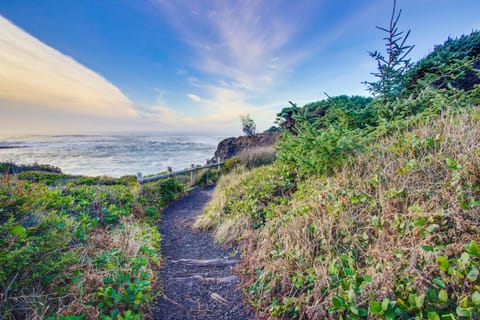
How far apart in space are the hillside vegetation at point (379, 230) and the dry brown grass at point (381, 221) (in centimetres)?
1

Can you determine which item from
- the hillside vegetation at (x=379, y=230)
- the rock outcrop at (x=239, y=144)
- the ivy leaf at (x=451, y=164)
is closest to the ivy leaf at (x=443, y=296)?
the hillside vegetation at (x=379, y=230)

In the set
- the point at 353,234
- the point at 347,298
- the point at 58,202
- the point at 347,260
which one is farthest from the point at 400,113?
the point at 58,202

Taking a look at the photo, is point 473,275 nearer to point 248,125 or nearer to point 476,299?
point 476,299

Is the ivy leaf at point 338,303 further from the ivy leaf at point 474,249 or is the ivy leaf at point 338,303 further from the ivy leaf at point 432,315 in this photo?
the ivy leaf at point 474,249

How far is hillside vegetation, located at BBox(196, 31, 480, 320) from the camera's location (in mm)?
1434

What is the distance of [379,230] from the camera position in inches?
79.2

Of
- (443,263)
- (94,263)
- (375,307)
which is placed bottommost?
Answer: (94,263)

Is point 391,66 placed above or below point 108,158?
above

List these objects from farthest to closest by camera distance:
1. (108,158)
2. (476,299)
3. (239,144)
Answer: (108,158), (239,144), (476,299)

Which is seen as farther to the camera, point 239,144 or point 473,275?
point 239,144

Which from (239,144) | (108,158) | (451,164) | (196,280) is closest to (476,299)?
(451,164)

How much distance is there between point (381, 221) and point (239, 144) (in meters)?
13.2

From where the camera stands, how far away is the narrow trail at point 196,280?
220 centimetres

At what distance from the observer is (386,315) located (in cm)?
138
